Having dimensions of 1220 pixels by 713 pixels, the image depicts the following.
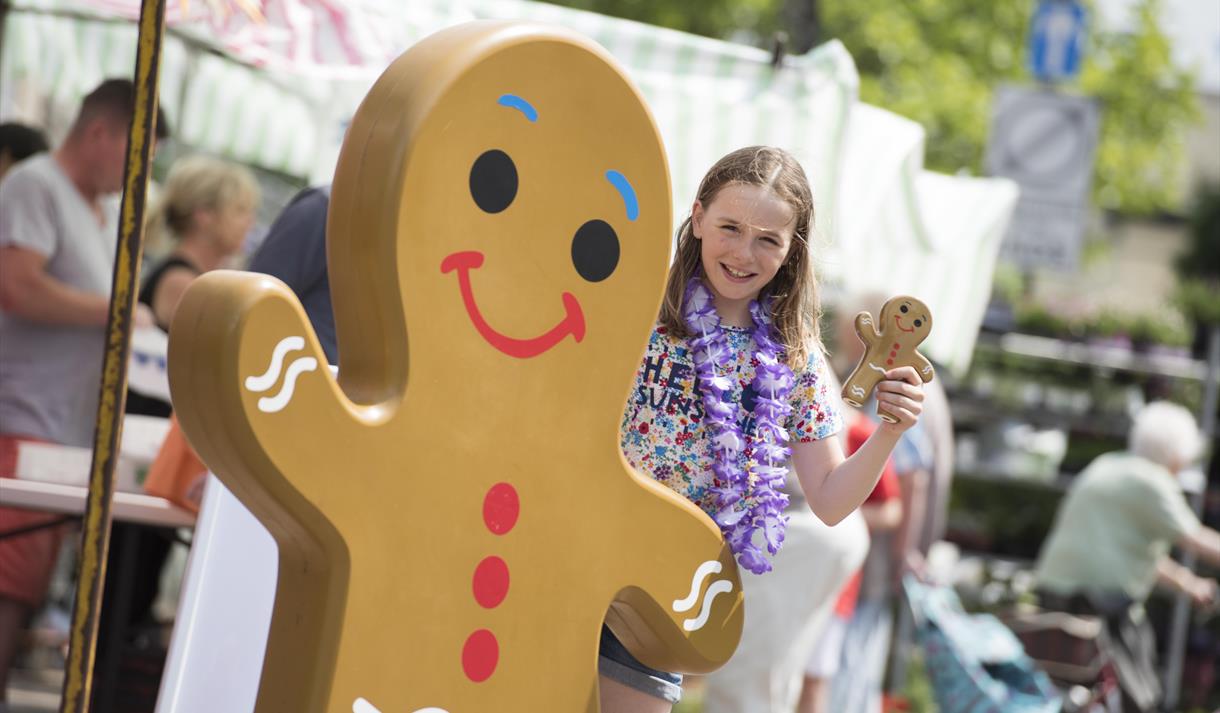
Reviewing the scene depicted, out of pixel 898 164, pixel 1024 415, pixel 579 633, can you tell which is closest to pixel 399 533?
pixel 579 633

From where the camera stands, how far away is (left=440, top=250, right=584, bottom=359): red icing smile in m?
2.17

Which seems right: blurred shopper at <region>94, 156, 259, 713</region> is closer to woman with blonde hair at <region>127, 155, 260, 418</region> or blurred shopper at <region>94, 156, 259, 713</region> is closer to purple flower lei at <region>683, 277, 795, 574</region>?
woman with blonde hair at <region>127, 155, 260, 418</region>

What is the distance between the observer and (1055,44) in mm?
9781

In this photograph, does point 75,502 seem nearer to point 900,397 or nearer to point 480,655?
point 480,655

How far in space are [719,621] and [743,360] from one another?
17.9 inches

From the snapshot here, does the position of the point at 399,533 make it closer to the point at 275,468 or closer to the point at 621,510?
the point at 275,468

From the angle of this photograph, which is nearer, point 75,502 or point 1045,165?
point 75,502

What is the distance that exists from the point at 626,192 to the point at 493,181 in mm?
279

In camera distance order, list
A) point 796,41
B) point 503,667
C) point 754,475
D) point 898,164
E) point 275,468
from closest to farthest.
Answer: point 275,468, point 503,667, point 754,475, point 898,164, point 796,41

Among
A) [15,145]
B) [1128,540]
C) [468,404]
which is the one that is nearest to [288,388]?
[468,404]

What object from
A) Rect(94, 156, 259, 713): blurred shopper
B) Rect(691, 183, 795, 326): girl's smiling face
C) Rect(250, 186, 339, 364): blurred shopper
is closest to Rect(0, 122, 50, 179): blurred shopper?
Rect(94, 156, 259, 713): blurred shopper

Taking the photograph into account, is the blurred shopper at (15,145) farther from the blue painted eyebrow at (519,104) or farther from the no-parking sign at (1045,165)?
the no-parking sign at (1045,165)

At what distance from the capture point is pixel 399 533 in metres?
2.12

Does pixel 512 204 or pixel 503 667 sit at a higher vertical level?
pixel 512 204
